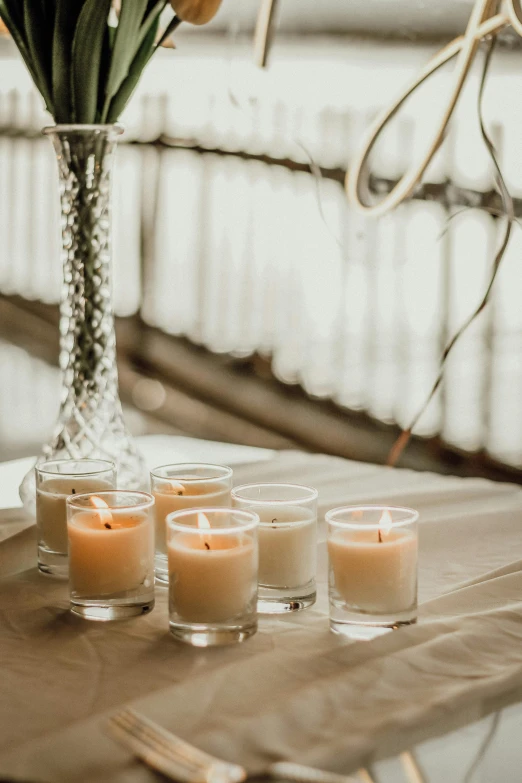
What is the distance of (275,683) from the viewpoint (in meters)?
0.66

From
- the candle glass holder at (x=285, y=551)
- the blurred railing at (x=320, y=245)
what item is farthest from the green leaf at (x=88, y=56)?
the blurred railing at (x=320, y=245)

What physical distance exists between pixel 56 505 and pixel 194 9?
545 millimetres

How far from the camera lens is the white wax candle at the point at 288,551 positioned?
0.80 metres

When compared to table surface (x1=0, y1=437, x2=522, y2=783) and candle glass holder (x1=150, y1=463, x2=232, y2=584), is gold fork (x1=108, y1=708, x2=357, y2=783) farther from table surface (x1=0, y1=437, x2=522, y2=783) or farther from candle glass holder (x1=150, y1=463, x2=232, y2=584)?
candle glass holder (x1=150, y1=463, x2=232, y2=584)

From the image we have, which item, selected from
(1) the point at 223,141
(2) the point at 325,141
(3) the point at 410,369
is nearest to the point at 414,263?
(3) the point at 410,369

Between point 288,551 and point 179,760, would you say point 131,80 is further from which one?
point 179,760

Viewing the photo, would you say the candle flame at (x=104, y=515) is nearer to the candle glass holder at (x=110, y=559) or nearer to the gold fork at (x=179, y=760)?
the candle glass holder at (x=110, y=559)

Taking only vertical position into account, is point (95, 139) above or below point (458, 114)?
below

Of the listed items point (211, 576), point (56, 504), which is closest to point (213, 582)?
point (211, 576)

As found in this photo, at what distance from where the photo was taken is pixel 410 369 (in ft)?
12.2

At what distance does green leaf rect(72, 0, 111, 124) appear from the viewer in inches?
39.4

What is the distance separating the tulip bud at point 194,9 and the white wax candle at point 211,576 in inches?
23.1

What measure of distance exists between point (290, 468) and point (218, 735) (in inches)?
29.4

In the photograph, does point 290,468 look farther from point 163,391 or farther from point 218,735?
point 163,391
